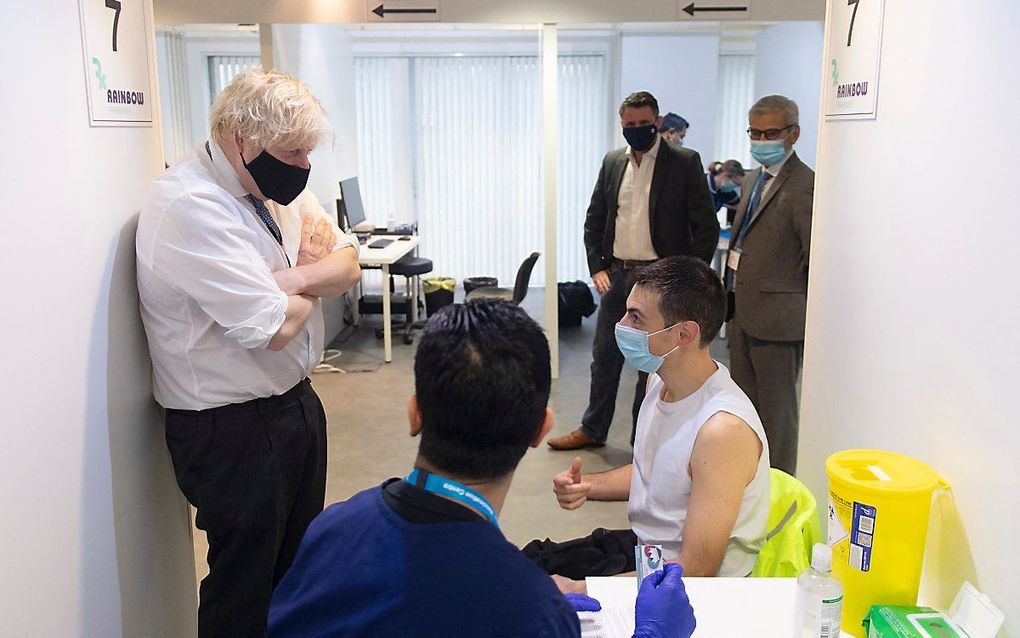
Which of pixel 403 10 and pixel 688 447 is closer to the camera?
pixel 688 447

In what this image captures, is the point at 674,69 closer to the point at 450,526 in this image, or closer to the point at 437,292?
the point at 437,292

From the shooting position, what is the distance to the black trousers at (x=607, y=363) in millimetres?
4293

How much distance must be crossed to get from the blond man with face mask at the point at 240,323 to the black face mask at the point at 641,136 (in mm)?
2260

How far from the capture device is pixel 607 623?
5.15 feet

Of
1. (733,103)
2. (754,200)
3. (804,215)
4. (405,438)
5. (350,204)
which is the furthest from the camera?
(733,103)

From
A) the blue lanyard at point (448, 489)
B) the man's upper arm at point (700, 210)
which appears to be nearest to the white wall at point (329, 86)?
the man's upper arm at point (700, 210)

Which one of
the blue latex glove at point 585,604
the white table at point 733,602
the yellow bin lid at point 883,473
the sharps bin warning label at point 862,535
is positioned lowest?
the white table at point 733,602

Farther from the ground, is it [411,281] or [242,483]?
[242,483]

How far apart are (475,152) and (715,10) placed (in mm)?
4243

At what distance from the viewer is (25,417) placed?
1572 mm

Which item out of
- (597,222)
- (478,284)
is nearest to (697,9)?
(597,222)

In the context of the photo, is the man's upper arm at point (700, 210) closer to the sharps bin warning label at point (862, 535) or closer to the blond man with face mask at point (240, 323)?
the blond man with face mask at point (240, 323)

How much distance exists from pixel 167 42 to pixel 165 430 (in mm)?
7032

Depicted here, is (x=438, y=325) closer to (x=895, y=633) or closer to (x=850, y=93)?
(x=895, y=633)
